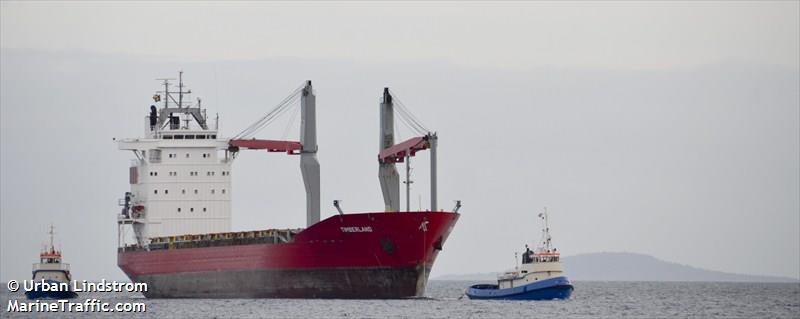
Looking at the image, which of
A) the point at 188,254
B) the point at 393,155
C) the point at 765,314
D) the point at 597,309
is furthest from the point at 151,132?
the point at 765,314

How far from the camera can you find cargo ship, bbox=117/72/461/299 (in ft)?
174

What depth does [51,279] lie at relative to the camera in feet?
218

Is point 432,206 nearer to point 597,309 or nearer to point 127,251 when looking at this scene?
point 597,309

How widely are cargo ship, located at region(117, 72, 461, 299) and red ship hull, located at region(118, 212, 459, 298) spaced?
0.04 m

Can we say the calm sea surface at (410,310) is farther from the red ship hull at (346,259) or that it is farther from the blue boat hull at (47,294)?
the blue boat hull at (47,294)

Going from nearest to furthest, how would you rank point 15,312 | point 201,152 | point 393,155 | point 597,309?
point 15,312 → point 597,309 → point 393,155 → point 201,152

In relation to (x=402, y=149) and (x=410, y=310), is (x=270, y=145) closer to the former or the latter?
(x=402, y=149)

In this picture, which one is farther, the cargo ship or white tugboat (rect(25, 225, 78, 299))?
white tugboat (rect(25, 225, 78, 299))

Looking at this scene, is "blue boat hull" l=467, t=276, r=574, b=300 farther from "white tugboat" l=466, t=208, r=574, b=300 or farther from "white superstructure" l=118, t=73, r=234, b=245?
"white superstructure" l=118, t=73, r=234, b=245

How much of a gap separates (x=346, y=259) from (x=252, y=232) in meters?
7.04

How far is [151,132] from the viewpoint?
67875 mm

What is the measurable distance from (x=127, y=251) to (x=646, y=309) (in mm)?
24930

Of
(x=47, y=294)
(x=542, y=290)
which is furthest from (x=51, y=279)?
(x=542, y=290)

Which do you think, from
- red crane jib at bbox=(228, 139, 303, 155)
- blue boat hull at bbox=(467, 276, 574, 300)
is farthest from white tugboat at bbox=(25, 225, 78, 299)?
blue boat hull at bbox=(467, 276, 574, 300)
